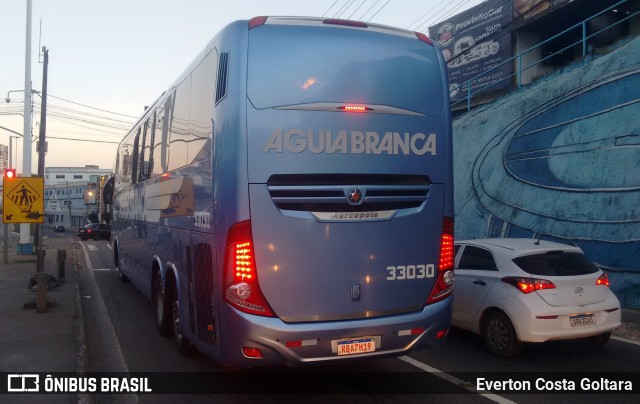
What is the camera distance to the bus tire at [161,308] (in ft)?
26.1

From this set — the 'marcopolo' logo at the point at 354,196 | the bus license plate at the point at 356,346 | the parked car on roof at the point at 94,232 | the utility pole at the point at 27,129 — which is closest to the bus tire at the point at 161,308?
the bus license plate at the point at 356,346

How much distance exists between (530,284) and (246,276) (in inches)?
152

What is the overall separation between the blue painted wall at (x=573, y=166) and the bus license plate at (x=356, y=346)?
7647 mm

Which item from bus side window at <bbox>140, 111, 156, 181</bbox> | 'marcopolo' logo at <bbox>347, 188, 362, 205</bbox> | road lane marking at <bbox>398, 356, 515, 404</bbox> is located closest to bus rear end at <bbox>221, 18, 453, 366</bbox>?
'marcopolo' logo at <bbox>347, 188, 362, 205</bbox>

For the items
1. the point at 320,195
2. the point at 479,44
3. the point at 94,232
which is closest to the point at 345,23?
the point at 320,195

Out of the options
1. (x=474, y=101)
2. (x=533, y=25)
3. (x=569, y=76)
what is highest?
(x=533, y=25)

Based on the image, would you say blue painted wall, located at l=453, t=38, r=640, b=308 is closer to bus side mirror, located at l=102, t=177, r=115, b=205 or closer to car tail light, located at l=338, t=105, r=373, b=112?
car tail light, located at l=338, t=105, r=373, b=112

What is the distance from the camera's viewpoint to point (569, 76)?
1377 centimetres

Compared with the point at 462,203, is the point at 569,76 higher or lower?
higher

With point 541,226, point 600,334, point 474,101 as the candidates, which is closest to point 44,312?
point 600,334

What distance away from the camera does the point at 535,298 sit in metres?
6.93

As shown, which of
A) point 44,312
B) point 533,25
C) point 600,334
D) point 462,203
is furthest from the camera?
point 533,25

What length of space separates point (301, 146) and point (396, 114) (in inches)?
42.8

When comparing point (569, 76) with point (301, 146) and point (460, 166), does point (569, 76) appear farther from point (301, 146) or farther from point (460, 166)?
point (301, 146)
